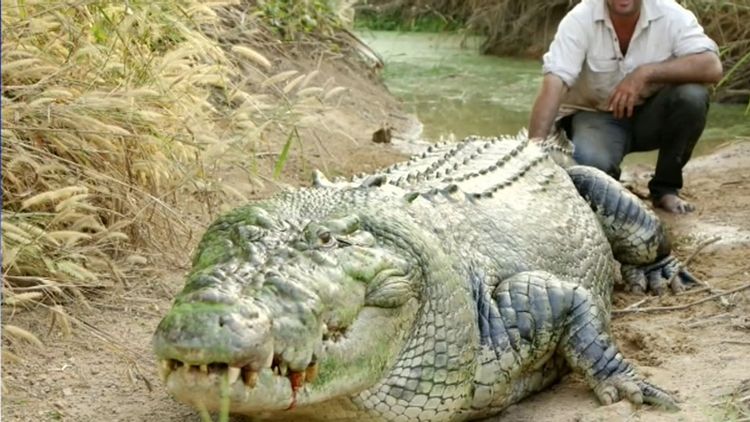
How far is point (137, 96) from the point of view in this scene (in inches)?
186

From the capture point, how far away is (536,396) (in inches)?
152

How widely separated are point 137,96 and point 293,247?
6.39 feet

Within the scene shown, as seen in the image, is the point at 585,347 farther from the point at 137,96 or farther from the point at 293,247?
the point at 137,96

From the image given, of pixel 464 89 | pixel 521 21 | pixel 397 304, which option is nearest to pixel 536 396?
pixel 397 304

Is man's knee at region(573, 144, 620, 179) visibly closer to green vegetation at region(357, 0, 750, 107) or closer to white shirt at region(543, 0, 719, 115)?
white shirt at region(543, 0, 719, 115)

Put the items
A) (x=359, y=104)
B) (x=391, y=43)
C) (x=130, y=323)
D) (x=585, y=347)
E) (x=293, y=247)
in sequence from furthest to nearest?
(x=391, y=43)
(x=359, y=104)
(x=130, y=323)
(x=585, y=347)
(x=293, y=247)

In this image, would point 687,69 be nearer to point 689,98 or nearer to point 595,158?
point 689,98

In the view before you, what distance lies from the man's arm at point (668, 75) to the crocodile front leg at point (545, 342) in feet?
8.99

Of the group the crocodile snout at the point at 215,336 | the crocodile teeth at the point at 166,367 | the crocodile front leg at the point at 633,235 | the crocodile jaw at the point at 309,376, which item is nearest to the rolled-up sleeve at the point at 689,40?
the crocodile front leg at the point at 633,235

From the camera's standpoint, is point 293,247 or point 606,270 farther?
point 606,270

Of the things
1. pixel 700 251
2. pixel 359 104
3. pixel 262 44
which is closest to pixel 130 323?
pixel 700 251

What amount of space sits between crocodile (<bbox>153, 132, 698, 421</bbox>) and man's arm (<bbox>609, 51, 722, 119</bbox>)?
6.14 feet

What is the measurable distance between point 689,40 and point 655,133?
0.57 metres

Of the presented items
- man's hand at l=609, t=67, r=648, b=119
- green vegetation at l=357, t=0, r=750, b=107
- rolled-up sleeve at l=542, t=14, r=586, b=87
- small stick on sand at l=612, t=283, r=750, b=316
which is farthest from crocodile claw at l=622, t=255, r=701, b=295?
green vegetation at l=357, t=0, r=750, b=107
